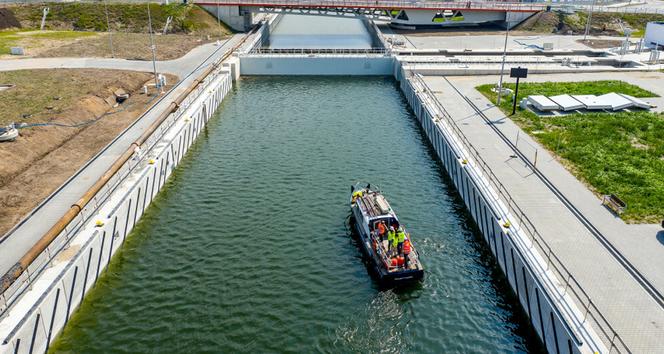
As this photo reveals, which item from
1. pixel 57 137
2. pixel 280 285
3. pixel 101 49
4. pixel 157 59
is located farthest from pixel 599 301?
pixel 101 49

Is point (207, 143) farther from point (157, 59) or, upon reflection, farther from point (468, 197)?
point (157, 59)

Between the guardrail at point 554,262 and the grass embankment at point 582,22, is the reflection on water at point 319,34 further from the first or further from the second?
the guardrail at point 554,262

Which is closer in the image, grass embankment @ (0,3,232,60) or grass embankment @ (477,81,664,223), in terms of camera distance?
grass embankment @ (477,81,664,223)

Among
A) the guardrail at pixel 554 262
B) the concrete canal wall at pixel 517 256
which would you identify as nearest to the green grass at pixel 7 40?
the concrete canal wall at pixel 517 256

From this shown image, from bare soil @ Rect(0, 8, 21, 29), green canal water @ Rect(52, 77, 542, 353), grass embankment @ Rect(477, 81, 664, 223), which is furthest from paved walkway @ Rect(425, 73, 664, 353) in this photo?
bare soil @ Rect(0, 8, 21, 29)

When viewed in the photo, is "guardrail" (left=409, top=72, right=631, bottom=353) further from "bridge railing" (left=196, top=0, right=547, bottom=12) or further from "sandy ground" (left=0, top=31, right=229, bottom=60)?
"bridge railing" (left=196, top=0, right=547, bottom=12)
